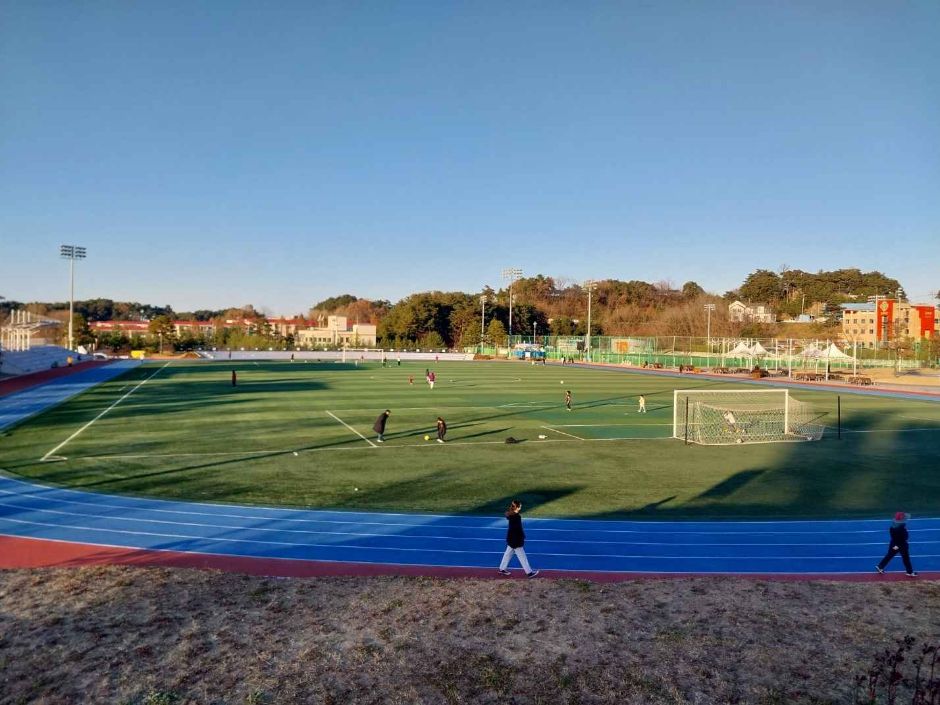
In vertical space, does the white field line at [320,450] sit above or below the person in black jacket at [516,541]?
below

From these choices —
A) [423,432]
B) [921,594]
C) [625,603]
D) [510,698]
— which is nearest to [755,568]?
[921,594]

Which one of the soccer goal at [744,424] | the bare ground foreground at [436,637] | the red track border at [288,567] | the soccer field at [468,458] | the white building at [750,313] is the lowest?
the red track border at [288,567]

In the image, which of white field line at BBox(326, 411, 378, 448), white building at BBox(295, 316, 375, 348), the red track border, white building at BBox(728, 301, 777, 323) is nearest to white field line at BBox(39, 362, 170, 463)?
white field line at BBox(326, 411, 378, 448)

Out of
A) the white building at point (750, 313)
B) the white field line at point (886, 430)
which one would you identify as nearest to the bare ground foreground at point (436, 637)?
the white field line at point (886, 430)

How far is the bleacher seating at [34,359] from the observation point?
59.4 metres

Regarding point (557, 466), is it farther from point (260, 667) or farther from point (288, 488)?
point (260, 667)

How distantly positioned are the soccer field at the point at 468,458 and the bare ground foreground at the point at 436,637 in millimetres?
5733

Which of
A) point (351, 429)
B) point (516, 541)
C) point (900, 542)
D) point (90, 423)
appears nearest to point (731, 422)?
point (351, 429)

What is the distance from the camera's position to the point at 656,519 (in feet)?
54.6

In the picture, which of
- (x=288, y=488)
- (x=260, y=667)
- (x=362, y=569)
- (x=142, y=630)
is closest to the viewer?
(x=260, y=667)

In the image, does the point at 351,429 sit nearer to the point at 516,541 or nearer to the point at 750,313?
the point at 516,541

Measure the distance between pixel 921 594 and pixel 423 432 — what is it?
20615 mm

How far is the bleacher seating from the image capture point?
195 feet

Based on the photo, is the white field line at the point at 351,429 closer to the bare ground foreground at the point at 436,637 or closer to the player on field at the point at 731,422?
the bare ground foreground at the point at 436,637
